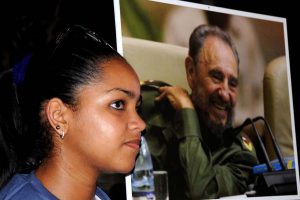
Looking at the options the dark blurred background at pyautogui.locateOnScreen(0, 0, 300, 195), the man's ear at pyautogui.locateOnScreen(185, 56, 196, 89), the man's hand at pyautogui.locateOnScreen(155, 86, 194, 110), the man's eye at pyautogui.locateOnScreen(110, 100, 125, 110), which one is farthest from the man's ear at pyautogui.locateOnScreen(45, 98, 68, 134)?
the man's ear at pyautogui.locateOnScreen(185, 56, 196, 89)

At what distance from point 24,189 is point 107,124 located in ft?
0.82

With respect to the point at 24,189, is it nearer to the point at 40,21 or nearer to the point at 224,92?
the point at 40,21

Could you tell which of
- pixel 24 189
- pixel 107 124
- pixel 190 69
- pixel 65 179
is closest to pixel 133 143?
pixel 107 124

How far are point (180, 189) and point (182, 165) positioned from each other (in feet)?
0.25

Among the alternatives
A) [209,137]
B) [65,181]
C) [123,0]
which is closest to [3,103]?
[65,181]

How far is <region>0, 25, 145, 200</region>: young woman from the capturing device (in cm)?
106

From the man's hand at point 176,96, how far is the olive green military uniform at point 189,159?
23mm

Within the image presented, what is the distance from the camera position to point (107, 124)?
110 centimetres

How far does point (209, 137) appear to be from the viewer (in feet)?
5.00

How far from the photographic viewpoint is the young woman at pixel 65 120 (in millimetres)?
1064

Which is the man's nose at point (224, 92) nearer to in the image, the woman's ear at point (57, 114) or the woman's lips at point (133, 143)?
the woman's lips at point (133, 143)

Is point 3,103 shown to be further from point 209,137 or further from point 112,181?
point 209,137

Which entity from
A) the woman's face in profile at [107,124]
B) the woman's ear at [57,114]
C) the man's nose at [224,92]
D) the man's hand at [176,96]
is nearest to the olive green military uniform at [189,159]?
the man's hand at [176,96]

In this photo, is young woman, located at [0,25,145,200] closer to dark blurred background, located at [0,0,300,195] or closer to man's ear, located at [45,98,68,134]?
man's ear, located at [45,98,68,134]
